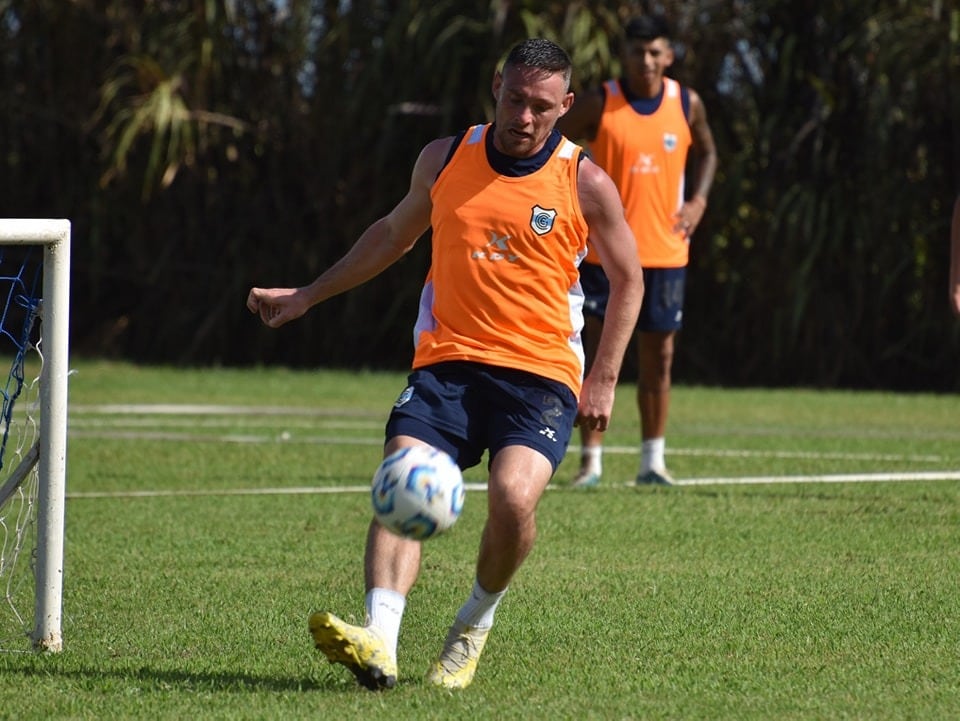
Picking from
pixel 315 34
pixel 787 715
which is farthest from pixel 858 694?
pixel 315 34

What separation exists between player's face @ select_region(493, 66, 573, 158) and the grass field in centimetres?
145

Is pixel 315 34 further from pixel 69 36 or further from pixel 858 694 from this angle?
pixel 858 694

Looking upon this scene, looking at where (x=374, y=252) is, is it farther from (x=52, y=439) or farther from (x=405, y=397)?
(x=52, y=439)

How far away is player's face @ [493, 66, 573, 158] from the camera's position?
480cm

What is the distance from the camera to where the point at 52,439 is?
4965mm

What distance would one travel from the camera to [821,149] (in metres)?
15.2

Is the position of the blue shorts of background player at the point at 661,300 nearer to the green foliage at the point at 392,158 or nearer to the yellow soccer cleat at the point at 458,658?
the yellow soccer cleat at the point at 458,658

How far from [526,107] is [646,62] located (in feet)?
13.2

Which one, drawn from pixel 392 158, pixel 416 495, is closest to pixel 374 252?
pixel 416 495

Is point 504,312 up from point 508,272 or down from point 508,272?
down

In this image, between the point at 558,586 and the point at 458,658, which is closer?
the point at 458,658

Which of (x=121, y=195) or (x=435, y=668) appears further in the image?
(x=121, y=195)

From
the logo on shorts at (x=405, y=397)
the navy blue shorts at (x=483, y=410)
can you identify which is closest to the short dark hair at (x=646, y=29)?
the navy blue shorts at (x=483, y=410)

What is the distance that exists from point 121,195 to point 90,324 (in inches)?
60.0
